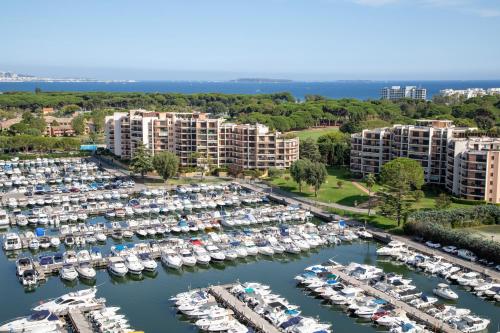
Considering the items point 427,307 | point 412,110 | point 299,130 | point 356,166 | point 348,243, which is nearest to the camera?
point 427,307

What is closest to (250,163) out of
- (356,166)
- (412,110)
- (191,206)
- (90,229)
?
(356,166)

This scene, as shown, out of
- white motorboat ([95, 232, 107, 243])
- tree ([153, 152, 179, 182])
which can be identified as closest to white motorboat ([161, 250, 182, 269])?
white motorboat ([95, 232, 107, 243])

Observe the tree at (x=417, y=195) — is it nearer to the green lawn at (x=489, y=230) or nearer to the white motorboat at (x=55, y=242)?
the green lawn at (x=489, y=230)

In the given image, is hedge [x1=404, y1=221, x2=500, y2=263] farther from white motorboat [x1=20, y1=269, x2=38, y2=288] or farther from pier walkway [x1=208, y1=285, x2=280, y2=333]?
white motorboat [x1=20, y1=269, x2=38, y2=288]

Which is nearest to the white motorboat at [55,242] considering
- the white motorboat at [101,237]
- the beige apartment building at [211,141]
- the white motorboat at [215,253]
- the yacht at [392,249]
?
the white motorboat at [101,237]

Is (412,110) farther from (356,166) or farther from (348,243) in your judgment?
(348,243)

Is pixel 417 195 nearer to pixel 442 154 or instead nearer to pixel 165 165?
pixel 442 154
